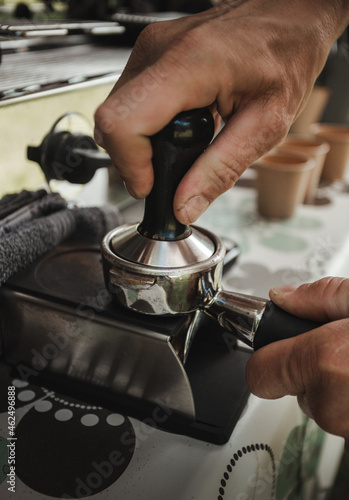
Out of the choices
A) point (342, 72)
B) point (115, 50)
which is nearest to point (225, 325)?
point (115, 50)

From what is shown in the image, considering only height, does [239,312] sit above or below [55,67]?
below

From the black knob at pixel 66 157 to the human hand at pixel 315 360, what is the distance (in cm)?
35

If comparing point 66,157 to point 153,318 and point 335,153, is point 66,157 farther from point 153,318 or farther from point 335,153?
point 335,153

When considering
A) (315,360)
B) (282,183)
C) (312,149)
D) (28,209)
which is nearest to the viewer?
(315,360)

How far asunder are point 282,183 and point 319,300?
1.85 ft

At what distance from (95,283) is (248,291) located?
30 centimetres

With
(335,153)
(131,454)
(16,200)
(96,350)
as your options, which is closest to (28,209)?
(16,200)

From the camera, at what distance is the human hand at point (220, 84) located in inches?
14.6

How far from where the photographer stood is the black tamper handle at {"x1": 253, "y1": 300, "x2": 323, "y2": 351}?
43cm

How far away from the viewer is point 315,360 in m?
0.38

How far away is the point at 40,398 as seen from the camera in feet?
1.68

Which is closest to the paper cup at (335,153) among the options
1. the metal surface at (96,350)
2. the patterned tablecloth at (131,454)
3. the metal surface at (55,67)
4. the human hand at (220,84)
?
the metal surface at (55,67)

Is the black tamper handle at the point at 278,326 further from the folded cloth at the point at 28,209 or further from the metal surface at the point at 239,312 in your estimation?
the folded cloth at the point at 28,209

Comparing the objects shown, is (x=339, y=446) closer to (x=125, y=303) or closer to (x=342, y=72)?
(x=125, y=303)
